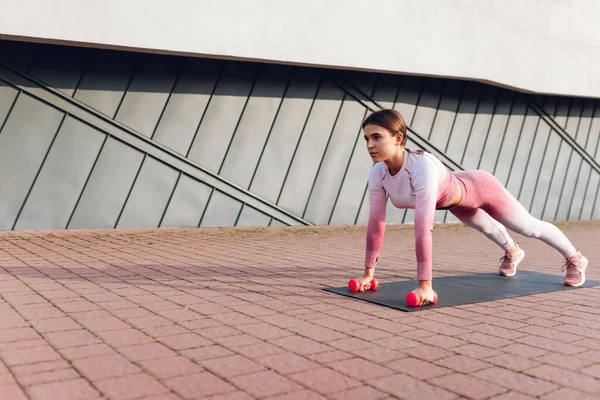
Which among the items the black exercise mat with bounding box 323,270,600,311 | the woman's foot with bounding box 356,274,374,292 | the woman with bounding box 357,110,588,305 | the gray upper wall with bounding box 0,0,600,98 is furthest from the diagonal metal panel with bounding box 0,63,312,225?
the woman's foot with bounding box 356,274,374,292

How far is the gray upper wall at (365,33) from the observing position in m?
9.08

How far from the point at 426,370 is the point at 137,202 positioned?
815 centimetres

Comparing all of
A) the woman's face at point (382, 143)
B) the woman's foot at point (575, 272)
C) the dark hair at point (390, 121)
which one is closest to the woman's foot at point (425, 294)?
the woman's face at point (382, 143)

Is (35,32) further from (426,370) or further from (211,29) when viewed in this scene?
(426,370)

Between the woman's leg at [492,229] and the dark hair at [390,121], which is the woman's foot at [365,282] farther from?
the dark hair at [390,121]

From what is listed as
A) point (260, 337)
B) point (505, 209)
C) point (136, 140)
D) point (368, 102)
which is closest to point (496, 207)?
point (505, 209)

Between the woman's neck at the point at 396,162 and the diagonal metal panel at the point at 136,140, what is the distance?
21.4ft

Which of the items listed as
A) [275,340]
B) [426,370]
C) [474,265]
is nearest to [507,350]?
[426,370]

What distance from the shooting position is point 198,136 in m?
11.2

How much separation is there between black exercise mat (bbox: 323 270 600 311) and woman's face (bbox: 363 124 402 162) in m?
1.13

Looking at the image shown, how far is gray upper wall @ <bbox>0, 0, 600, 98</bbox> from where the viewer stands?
29.8ft

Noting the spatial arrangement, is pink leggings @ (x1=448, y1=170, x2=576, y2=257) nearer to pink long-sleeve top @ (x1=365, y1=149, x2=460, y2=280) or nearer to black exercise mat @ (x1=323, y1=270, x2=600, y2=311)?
pink long-sleeve top @ (x1=365, y1=149, x2=460, y2=280)

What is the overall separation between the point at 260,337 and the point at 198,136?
7.70 m

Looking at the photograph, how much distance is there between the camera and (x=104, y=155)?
34.2ft
